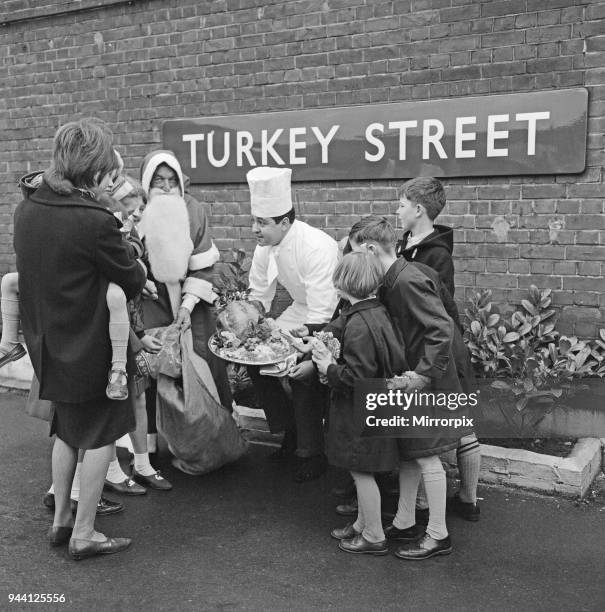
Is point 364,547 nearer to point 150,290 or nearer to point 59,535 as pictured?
point 59,535

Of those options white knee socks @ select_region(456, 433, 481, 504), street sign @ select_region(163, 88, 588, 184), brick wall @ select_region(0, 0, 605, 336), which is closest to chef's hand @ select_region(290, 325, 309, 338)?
white knee socks @ select_region(456, 433, 481, 504)

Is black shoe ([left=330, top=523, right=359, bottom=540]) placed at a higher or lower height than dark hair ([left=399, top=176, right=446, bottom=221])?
lower

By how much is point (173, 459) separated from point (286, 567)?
4.88 feet

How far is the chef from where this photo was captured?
13.4 feet

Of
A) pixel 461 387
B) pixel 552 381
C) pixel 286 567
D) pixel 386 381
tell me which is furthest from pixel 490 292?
pixel 286 567

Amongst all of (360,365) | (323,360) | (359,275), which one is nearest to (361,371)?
(360,365)

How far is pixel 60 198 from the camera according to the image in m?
3.14

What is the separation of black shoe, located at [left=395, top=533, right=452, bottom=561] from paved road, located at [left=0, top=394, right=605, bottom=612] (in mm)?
36

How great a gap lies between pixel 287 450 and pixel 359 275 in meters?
1.75

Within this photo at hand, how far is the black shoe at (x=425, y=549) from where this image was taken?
133 inches

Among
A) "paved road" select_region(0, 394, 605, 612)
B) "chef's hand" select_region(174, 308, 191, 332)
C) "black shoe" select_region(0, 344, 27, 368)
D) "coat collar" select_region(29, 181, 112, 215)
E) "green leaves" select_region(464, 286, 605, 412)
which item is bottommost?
"paved road" select_region(0, 394, 605, 612)

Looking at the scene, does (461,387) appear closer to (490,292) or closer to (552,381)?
(552,381)

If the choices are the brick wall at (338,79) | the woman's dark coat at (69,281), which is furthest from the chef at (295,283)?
the brick wall at (338,79)

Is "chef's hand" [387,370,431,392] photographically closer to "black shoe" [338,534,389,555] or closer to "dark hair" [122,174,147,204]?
"black shoe" [338,534,389,555]
